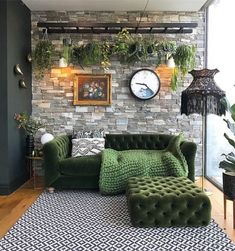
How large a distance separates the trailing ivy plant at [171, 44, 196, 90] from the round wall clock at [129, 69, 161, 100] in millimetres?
318

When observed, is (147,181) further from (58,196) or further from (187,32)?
(187,32)

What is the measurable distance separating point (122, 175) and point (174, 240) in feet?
5.36

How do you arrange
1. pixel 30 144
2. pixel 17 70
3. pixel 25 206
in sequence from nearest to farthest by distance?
1. pixel 25 206
2. pixel 17 70
3. pixel 30 144

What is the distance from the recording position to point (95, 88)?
5.75 metres

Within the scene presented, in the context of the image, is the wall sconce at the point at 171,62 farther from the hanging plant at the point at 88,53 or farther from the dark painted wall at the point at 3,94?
the dark painted wall at the point at 3,94

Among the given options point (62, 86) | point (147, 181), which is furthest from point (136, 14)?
point (147, 181)

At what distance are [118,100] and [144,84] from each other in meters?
0.54

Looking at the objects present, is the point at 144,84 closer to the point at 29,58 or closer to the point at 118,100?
the point at 118,100

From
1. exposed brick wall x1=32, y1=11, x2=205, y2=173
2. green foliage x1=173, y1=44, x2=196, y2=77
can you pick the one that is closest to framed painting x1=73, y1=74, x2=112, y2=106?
exposed brick wall x1=32, y1=11, x2=205, y2=173

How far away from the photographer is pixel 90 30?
5621 millimetres

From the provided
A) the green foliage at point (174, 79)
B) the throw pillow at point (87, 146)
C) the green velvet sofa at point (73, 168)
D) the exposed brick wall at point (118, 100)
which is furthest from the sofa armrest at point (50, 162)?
the green foliage at point (174, 79)

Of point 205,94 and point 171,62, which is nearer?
point 205,94

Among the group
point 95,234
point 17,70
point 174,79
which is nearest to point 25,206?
point 95,234

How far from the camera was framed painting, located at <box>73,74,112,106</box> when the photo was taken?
5740 millimetres
